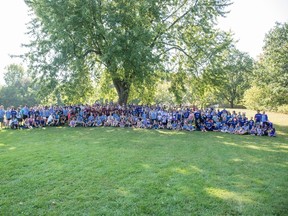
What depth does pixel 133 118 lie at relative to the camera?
59.4ft

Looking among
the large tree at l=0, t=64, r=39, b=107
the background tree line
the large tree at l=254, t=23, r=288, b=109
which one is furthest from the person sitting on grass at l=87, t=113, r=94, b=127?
the large tree at l=0, t=64, r=39, b=107

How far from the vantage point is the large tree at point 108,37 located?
672 inches

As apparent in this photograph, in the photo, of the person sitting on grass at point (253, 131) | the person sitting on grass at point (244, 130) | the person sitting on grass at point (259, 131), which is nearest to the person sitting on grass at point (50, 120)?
the person sitting on grass at point (244, 130)

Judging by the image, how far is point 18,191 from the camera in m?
5.80

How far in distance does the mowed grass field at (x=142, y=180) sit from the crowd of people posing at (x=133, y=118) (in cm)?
600

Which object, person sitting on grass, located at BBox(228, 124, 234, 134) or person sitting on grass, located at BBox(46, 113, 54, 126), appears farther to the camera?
person sitting on grass, located at BBox(46, 113, 54, 126)

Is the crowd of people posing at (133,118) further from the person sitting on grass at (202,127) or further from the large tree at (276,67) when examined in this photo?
the large tree at (276,67)

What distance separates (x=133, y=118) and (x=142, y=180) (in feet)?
38.5

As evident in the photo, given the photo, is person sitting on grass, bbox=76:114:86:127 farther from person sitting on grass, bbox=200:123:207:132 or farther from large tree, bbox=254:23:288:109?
large tree, bbox=254:23:288:109

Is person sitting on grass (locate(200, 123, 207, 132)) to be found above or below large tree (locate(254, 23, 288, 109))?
below

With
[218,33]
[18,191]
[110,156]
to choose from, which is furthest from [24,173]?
[218,33]

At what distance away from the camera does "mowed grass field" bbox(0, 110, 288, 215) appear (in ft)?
16.6

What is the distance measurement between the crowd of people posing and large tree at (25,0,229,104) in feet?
6.24

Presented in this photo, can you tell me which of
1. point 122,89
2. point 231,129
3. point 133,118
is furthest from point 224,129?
point 122,89
